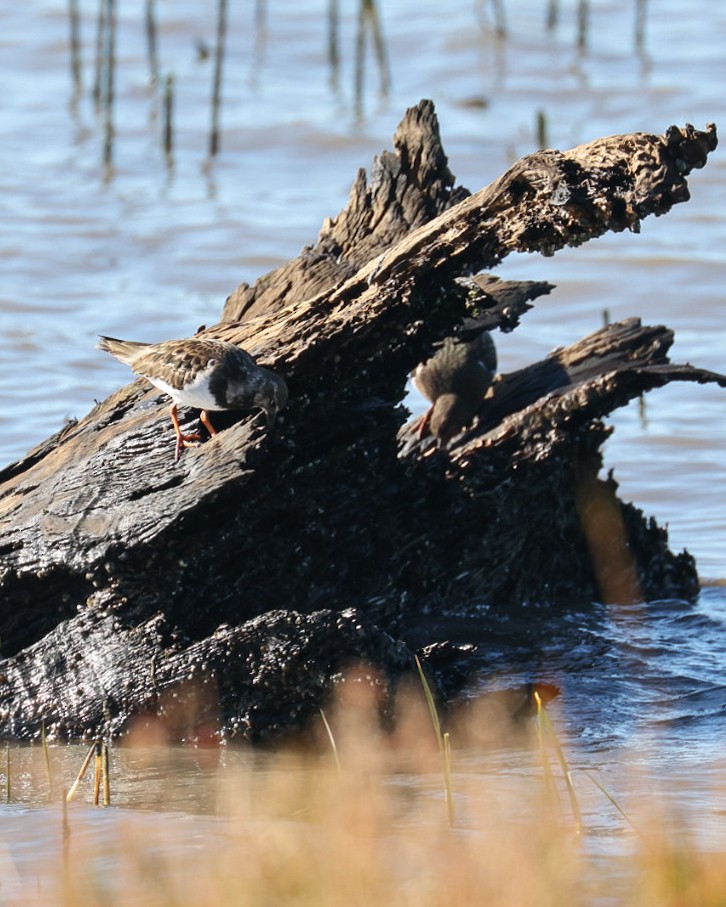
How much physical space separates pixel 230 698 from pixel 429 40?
17458 millimetres

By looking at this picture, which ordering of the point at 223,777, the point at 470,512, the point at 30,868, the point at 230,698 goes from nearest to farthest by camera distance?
the point at 30,868 → the point at 223,777 → the point at 230,698 → the point at 470,512

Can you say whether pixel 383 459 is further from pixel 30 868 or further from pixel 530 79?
pixel 530 79

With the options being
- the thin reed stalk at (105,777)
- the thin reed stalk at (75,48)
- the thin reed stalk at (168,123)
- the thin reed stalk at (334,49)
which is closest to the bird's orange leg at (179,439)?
the thin reed stalk at (105,777)

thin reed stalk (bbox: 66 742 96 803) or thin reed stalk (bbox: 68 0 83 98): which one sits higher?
thin reed stalk (bbox: 68 0 83 98)

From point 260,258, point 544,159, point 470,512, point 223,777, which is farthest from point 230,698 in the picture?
point 260,258

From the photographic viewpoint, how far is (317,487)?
5.21m

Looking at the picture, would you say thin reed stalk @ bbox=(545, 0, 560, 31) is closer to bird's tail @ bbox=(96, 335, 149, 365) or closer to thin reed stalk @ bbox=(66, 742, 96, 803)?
bird's tail @ bbox=(96, 335, 149, 365)

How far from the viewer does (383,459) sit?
5465 millimetres

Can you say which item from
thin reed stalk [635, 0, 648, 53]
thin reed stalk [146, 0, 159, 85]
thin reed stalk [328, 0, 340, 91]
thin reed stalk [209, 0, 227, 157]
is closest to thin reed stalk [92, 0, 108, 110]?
thin reed stalk [146, 0, 159, 85]

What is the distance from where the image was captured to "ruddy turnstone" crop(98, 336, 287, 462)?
191 inches

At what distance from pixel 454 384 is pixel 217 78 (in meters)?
10.2

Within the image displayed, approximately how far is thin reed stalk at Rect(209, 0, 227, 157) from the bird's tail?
9.97 meters

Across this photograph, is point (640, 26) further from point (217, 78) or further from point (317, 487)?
point (317, 487)

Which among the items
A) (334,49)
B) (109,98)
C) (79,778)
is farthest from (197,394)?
(334,49)
